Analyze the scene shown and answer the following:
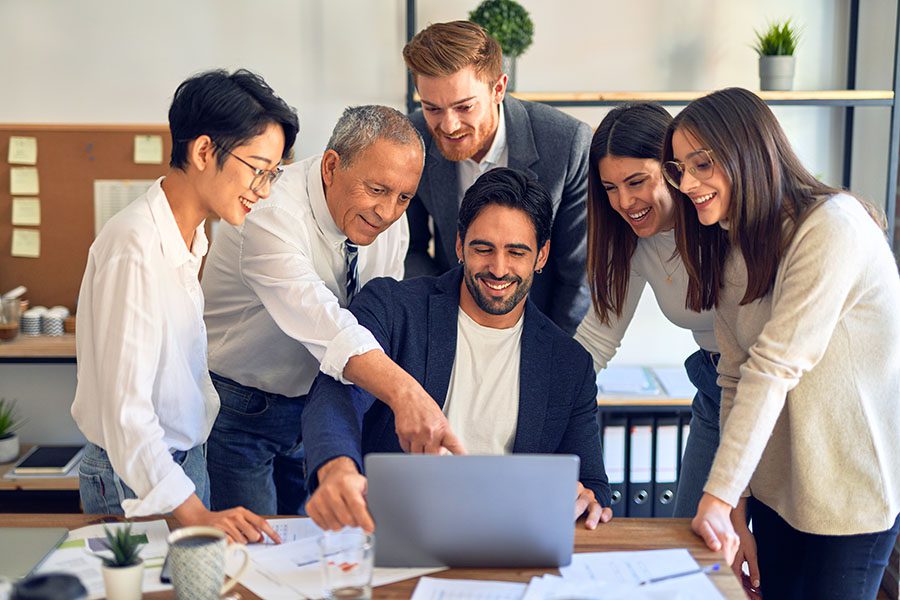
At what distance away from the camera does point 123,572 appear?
4.33 feet

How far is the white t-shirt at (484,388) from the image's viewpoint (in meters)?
1.97

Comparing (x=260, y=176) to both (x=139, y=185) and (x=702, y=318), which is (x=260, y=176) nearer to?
(x=702, y=318)

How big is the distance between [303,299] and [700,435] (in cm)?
109

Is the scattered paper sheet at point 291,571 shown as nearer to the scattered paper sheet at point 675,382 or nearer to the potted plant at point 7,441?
the scattered paper sheet at point 675,382

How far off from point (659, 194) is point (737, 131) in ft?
1.33

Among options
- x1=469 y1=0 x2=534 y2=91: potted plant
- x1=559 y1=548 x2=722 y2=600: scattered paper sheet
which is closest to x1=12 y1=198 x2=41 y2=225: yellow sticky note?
x1=469 y1=0 x2=534 y2=91: potted plant

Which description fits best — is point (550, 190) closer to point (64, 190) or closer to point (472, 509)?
point (472, 509)

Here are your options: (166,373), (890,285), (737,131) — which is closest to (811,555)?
(890,285)

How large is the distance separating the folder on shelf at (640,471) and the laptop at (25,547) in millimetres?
1994

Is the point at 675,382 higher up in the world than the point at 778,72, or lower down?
lower down

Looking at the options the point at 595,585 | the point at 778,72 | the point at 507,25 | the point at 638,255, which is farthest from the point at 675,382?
the point at 595,585

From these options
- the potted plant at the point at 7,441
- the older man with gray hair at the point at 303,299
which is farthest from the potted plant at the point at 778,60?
the potted plant at the point at 7,441

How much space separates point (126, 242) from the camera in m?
1.57

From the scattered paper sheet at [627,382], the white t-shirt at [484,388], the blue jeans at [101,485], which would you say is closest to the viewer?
the blue jeans at [101,485]
